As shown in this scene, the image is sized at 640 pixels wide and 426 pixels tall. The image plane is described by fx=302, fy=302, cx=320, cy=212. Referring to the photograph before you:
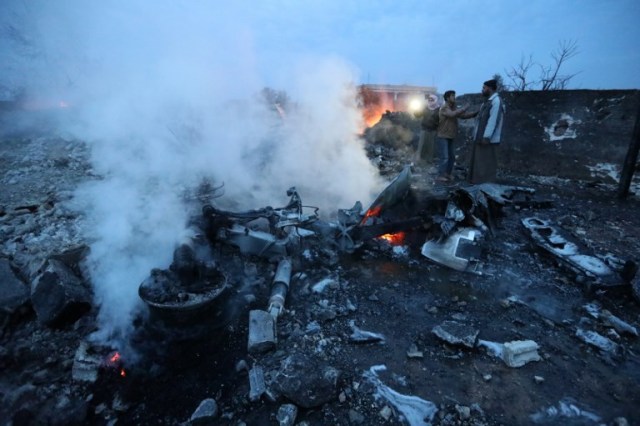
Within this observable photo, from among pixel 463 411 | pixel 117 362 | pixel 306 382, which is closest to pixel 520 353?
pixel 463 411

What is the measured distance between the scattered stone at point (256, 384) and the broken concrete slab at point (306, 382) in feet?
0.45

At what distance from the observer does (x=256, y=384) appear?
2410 millimetres

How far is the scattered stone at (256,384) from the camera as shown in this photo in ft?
7.68

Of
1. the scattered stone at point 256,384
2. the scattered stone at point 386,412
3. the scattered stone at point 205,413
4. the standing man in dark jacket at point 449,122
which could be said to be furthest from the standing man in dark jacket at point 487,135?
the scattered stone at point 205,413

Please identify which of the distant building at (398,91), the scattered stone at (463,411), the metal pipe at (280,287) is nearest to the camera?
the scattered stone at (463,411)

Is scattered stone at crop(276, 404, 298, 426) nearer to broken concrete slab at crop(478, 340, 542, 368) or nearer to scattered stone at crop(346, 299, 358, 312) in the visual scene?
scattered stone at crop(346, 299, 358, 312)

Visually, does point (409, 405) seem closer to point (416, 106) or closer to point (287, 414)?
point (287, 414)

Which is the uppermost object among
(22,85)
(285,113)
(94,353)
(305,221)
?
(22,85)

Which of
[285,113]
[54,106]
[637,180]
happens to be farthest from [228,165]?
[54,106]

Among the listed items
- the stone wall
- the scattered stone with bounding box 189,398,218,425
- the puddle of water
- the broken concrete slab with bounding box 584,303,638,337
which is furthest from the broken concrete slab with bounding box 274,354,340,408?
the stone wall

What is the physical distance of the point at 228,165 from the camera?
252 inches

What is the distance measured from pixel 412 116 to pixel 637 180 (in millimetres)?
6849

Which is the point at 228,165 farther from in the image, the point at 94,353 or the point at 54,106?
the point at 54,106

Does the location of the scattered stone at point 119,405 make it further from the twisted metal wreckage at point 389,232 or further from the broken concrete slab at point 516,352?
the broken concrete slab at point 516,352
